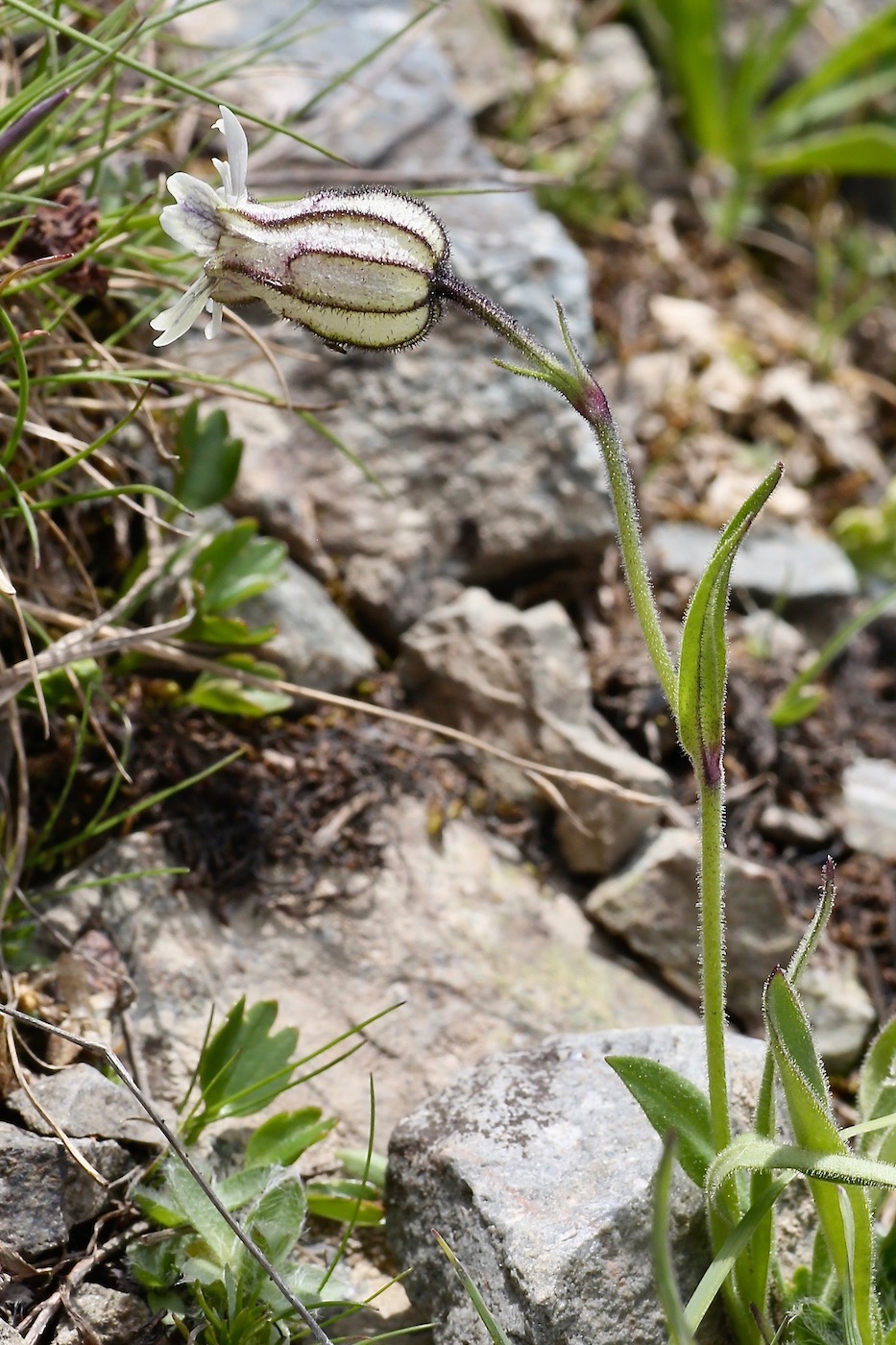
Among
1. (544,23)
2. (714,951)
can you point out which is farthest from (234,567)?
(544,23)

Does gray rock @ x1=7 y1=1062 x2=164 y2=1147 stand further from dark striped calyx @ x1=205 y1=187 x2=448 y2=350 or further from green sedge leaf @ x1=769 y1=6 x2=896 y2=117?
green sedge leaf @ x1=769 y1=6 x2=896 y2=117

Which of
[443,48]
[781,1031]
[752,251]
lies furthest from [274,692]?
[752,251]

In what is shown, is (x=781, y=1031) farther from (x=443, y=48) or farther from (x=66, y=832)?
(x=443, y=48)

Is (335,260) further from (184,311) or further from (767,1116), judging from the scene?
(767,1116)

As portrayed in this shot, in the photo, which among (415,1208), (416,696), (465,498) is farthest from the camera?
(465,498)

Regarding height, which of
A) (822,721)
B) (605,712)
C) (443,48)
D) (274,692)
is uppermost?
(443,48)

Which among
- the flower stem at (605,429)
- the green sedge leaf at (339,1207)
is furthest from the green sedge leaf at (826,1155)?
the green sedge leaf at (339,1207)
